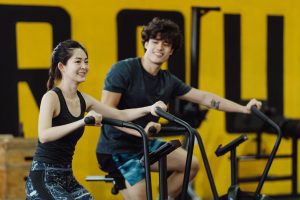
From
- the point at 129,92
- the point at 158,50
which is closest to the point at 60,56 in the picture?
the point at 129,92

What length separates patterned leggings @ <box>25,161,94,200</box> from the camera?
107 inches

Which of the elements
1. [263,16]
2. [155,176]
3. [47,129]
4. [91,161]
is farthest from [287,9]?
[47,129]

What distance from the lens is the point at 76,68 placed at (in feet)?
9.45

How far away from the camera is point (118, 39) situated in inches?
208

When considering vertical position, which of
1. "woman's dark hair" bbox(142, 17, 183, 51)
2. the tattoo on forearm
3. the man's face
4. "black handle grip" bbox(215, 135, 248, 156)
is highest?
"woman's dark hair" bbox(142, 17, 183, 51)

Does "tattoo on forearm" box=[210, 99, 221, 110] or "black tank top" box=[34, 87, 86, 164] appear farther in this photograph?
"tattoo on forearm" box=[210, 99, 221, 110]

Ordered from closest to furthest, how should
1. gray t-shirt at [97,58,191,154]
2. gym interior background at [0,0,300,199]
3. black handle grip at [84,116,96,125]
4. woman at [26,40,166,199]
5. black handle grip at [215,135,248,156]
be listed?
black handle grip at [84,116,96,125] < woman at [26,40,166,199] < black handle grip at [215,135,248,156] < gray t-shirt at [97,58,191,154] < gym interior background at [0,0,300,199]

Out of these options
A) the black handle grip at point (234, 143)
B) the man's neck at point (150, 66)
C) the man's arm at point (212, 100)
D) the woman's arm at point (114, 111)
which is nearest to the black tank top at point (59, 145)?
the woman's arm at point (114, 111)

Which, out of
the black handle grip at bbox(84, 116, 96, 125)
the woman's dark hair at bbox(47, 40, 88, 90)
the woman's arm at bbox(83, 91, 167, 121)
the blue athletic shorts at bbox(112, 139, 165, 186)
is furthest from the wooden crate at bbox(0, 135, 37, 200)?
the black handle grip at bbox(84, 116, 96, 125)

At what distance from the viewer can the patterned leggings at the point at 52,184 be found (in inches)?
107

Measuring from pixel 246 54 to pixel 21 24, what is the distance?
246 cm

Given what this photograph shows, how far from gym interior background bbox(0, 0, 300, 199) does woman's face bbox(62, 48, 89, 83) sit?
1776 mm

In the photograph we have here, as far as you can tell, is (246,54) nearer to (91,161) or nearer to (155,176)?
(155,176)

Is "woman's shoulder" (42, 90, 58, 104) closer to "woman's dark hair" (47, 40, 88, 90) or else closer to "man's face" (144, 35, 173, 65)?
"woman's dark hair" (47, 40, 88, 90)
